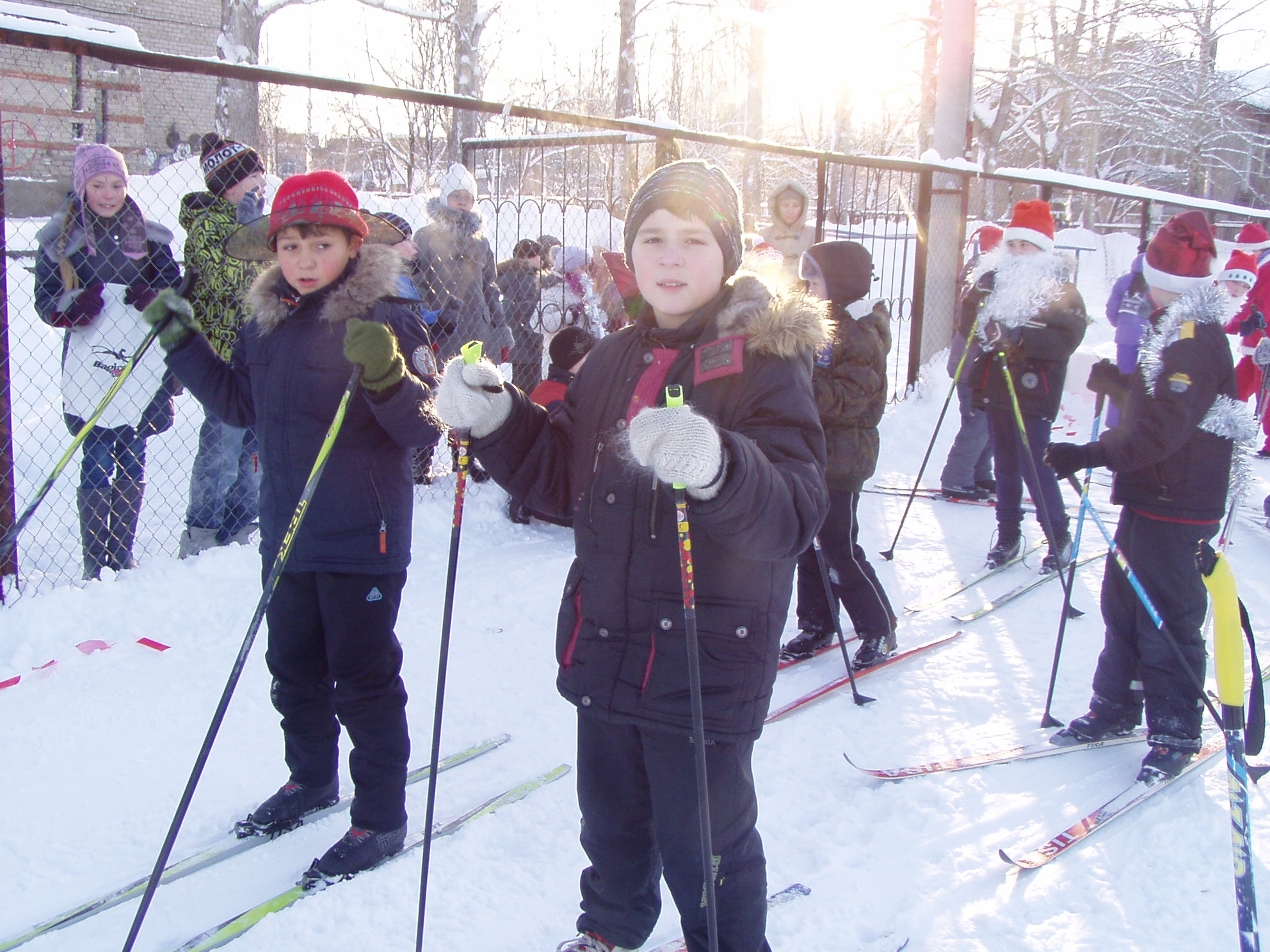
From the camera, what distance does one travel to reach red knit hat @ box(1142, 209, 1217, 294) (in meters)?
Answer: 3.08

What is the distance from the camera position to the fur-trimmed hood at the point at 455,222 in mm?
5473

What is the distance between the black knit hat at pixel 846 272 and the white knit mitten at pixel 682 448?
2427mm

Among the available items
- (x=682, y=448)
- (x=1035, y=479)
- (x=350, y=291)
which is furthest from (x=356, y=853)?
(x=1035, y=479)

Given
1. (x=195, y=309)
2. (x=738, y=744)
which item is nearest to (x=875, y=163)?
(x=195, y=309)

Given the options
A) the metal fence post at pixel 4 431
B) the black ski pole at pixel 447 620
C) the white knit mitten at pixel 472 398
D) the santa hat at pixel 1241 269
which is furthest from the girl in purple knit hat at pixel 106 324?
the santa hat at pixel 1241 269

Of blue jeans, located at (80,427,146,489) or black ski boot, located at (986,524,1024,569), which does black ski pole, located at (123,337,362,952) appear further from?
black ski boot, located at (986,524,1024,569)

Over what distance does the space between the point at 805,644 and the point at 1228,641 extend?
249 centimetres

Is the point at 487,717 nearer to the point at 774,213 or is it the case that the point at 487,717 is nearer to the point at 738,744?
the point at 738,744

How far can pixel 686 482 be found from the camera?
1496mm

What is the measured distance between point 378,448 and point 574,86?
2353cm

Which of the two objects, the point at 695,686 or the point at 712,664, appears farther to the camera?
the point at 712,664

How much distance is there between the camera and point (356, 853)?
246 centimetres

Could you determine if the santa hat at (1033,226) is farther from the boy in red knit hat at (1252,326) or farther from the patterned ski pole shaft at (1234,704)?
the patterned ski pole shaft at (1234,704)

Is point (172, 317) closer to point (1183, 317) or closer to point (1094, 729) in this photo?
point (1183, 317)
